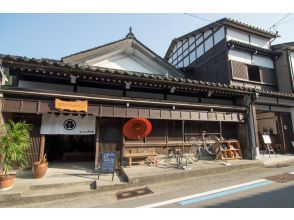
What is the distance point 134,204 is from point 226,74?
12.1 meters

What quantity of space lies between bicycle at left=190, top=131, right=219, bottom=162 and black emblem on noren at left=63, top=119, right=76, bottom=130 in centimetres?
644

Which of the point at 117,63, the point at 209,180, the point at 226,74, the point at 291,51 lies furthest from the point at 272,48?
the point at 209,180

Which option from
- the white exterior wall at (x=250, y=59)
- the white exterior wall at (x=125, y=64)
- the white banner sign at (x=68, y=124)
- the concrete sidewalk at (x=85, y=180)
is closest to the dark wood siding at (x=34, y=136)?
the white banner sign at (x=68, y=124)

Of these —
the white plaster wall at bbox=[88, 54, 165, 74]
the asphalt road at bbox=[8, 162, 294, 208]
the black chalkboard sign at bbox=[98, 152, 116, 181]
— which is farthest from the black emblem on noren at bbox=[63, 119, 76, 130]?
the white plaster wall at bbox=[88, 54, 165, 74]

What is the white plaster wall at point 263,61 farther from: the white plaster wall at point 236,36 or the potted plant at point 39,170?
the potted plant at point 39,170

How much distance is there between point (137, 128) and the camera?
886 centimetres

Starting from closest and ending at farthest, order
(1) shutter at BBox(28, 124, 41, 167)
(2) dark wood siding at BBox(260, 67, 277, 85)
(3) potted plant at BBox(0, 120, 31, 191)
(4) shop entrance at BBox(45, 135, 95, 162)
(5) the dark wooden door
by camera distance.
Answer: (3) potted plant at BBox(0, 120, 31, 191) < (1) shutter at BBox(28, 124, 41, 167) < (4) shop entrance at BBox(45, 135, 95, 162) < (5) the dark wooden door < (2) dark wood siding at BBox(260, 67, 277, 85)

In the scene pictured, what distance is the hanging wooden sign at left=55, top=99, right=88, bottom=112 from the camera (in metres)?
8.02

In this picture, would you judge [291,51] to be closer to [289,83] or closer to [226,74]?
[289,83]

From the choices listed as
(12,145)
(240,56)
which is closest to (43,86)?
(12,145)

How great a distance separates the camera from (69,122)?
8812 mm

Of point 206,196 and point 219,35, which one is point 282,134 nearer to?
point 219,35

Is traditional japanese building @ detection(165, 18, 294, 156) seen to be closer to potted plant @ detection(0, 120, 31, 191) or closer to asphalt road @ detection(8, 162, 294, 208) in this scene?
asphalt road @ detection(8, 162, 294, 208)

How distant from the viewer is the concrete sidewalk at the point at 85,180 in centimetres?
590
